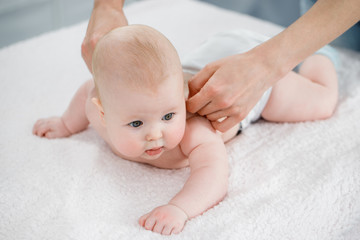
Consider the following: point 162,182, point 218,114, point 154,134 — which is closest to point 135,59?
point 154,134

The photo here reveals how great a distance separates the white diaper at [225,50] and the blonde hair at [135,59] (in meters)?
0.40

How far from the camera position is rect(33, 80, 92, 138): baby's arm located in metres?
1.23

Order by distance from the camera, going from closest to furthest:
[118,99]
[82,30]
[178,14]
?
[118,99] → [82,30] → [178,14]

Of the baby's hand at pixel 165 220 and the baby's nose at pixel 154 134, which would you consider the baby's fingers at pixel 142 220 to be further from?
the baby's nose at pixel 154 134

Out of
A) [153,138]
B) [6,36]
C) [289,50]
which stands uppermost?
[289,50]

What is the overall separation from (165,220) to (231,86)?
326 millimetres

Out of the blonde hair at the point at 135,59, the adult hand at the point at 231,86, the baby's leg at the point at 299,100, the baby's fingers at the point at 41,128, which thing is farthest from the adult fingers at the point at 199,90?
the baby's fingers at the point at 41,128

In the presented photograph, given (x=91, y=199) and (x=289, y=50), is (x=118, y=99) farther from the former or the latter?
(x=289, y=50)

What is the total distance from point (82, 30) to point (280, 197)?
1267 mm

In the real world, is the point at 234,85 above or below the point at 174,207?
above

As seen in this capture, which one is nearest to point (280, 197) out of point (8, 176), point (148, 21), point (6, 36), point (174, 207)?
point (174, 207)

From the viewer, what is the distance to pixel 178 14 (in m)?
2.07

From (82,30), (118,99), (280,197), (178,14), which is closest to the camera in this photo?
(118,99)

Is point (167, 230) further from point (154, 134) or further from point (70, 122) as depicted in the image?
point (70, 122)
